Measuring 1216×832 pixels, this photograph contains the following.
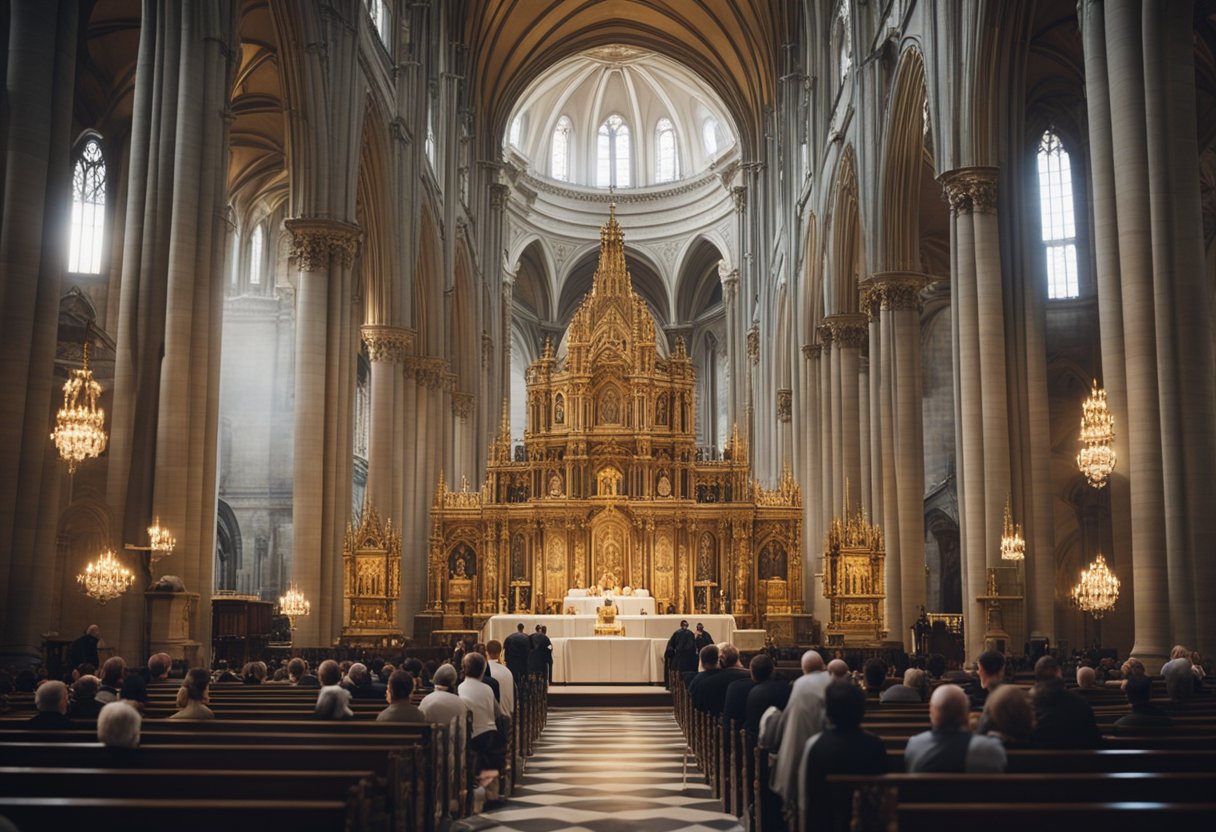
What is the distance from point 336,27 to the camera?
26.6 metres

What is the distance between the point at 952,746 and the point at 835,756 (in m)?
0.60

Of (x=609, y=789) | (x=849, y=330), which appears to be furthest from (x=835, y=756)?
(x=849, y=330)

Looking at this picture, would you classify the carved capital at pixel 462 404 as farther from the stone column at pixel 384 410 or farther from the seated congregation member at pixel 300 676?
the seated congregation member at pixel 300 676

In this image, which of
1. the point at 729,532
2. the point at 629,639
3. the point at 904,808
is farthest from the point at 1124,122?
the point at 729,532

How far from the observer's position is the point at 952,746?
19.5 ft

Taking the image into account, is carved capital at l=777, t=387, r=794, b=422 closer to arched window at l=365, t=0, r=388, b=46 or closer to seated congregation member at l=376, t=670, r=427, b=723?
arched window at l=365, t=0, r=388, b=46

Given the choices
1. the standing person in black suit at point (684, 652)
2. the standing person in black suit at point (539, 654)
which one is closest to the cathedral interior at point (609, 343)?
the standing person in black suit at point (684, 652)

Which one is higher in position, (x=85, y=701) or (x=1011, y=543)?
(x=1011, y=543)

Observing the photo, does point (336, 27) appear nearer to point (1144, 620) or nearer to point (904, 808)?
point (1144, 620)

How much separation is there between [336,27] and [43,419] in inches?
554

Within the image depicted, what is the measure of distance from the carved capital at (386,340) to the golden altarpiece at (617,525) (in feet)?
13.1

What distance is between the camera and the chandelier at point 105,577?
17000 mm

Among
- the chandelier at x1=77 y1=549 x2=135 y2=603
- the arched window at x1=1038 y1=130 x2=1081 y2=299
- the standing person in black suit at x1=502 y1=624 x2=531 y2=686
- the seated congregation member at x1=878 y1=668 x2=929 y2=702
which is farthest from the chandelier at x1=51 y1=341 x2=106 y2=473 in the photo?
the arched window at x1=1038 y1=130 x2=1081 y2=299

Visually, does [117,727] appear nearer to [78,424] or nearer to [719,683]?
[719,683]
